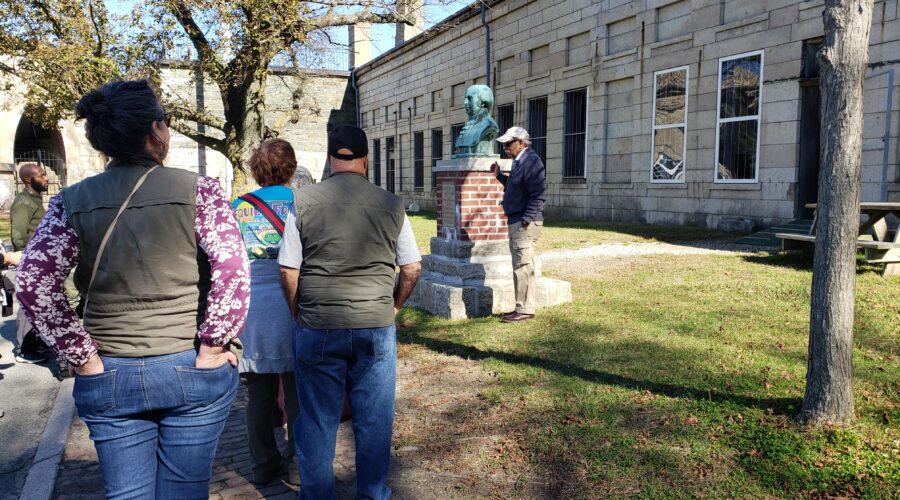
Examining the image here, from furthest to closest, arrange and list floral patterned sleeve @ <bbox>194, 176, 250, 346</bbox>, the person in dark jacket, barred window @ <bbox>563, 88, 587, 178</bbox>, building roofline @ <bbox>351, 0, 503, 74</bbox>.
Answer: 1. building roofline @ <bbox>351, 0, 503, 74</bbox>
2. barred window @ <bbox>563, 88, 587, 178</bbox>
3. the person in dark jacket
4. floral patterned sleeve @ <bbox>194, 176, 250, 346</bbox>

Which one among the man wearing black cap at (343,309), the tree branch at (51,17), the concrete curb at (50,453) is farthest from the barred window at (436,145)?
the man wearing black cap at (343,309)

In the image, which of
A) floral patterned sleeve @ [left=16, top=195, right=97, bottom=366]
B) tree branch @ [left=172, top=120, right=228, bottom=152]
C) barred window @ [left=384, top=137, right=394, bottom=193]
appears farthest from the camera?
barred window @ [left=384, top=137, right=394, bottom=193]

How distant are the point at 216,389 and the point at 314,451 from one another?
915 mm

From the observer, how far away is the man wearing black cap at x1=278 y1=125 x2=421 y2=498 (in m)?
3.06

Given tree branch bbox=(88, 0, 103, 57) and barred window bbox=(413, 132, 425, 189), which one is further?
barred window bbox=(413, 132, 425, 189)

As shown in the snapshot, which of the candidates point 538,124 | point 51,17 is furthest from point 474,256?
point 538,124

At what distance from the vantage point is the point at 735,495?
11.3 feet

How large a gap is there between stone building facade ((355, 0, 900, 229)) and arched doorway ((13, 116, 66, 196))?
22.2m

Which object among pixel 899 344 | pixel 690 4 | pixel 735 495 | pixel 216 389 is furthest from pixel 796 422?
pixel 690 4

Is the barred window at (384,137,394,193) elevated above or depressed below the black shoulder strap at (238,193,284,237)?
above

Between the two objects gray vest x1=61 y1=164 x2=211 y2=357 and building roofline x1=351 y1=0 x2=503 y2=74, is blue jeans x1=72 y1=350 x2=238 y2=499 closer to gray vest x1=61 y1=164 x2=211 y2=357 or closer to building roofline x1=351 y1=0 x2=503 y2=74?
gray vest x1=61 y1=164 x2=211 y2=357

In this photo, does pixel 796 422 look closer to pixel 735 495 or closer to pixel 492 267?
pixel 735 495

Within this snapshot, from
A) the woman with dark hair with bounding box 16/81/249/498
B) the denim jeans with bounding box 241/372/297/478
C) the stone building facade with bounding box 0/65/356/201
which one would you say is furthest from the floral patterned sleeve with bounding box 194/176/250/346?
the stone building facade with bounding box 0/65/356/201

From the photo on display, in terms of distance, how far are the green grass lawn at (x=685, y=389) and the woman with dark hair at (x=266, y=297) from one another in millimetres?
1460
